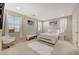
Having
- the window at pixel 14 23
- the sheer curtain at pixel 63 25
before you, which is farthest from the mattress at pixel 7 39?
the sheer curtain at pixel 63 25

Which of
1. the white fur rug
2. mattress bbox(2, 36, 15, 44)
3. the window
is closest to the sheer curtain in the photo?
the white fur rug

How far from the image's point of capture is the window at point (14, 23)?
1.66 meters

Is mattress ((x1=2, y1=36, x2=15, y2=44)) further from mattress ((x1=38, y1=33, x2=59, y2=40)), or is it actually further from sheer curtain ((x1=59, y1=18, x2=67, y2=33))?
sheer curtain ((x1=59, y1=18, x2=67, y2=33))

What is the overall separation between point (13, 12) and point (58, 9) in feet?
3.07

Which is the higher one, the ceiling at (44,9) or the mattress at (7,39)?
the ceiling at (44,9)

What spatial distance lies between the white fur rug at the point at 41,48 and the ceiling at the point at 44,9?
59cm

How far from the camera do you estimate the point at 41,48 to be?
5.50 ft

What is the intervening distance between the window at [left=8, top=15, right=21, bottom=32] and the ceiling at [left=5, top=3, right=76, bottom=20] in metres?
0.16

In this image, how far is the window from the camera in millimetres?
1663

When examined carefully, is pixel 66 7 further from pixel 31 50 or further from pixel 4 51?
pixel 4 51

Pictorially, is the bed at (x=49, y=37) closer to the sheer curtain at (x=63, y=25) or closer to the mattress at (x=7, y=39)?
the sheer curtain at (x=63, y=25)

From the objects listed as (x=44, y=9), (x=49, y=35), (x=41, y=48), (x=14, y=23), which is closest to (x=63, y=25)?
(x=49, y=35)

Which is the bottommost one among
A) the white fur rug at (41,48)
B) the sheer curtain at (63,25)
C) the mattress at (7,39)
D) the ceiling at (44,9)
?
the white fur rug at (41,48)

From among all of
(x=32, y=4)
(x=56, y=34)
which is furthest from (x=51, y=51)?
(x=32, y=4)
